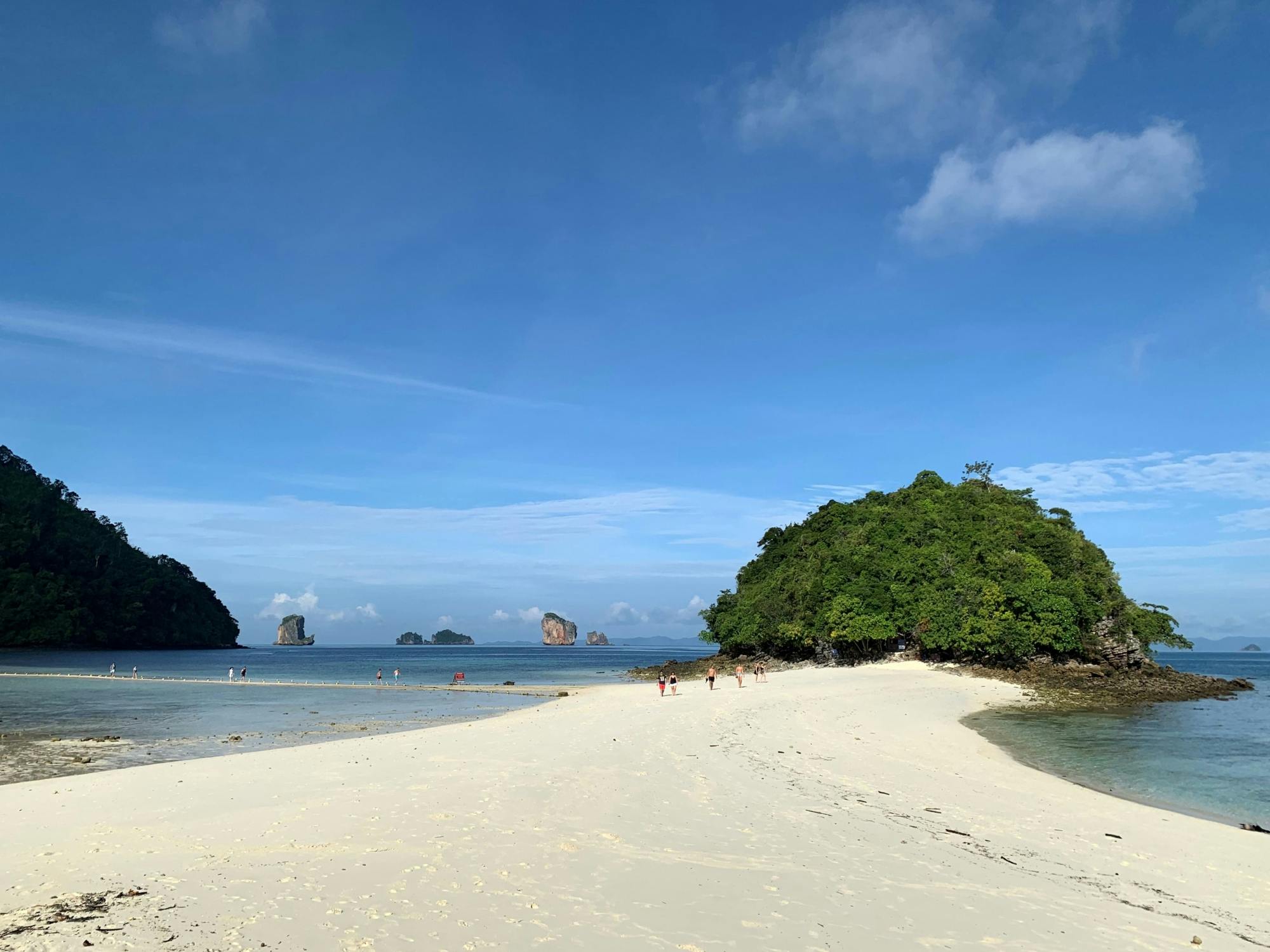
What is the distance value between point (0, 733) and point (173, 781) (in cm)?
1884

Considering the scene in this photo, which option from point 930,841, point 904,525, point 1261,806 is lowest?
point 1261,806

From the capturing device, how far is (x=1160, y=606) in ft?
192

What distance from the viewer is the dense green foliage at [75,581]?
116875 mm

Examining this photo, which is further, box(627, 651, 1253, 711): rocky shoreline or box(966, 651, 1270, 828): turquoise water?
box(627, 651, 1253, 711): rocky shoreline

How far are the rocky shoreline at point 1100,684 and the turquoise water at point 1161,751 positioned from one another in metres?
3.75

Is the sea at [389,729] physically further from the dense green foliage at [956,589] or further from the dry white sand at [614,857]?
the dense green foliage at [956,589]

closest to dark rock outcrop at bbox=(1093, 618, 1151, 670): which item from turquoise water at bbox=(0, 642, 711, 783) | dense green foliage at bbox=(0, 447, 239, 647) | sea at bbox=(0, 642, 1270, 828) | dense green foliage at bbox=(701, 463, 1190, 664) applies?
dense green foliage at bbox=(701, 463, 1190, 664)

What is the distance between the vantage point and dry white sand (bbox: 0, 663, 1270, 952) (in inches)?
281

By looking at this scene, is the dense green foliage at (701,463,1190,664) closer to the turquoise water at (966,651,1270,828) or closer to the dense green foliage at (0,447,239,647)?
the turquoise water at (966,651,1270,828)

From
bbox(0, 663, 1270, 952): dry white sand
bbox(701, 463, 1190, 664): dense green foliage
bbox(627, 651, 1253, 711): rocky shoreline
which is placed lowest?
bbox(627, 651, 1253, 711): rocky shoreline

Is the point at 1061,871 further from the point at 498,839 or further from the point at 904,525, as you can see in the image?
the point at 904,525

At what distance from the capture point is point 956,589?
180 feet

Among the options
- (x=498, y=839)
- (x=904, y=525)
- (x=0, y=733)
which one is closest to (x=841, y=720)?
(x=498, y=839)

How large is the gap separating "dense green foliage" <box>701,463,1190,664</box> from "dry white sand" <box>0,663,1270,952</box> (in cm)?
3914
